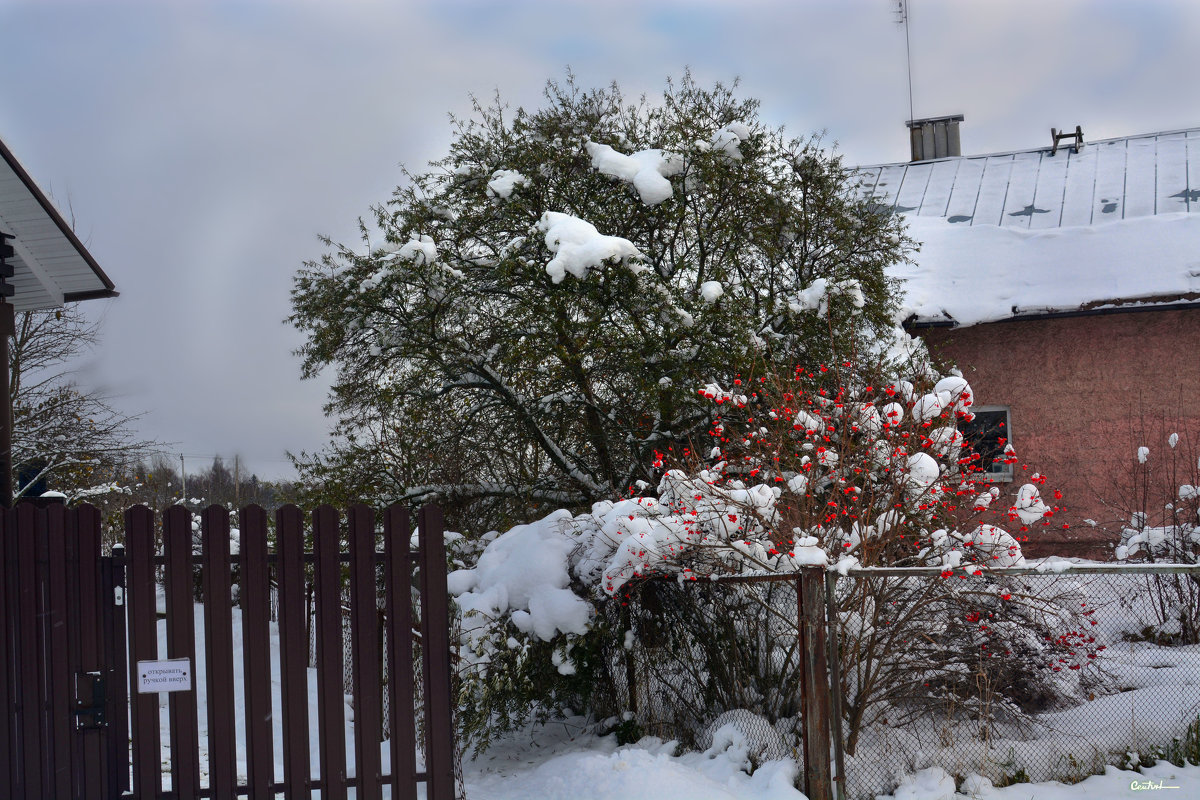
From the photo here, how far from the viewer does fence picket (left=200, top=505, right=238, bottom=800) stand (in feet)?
18.0

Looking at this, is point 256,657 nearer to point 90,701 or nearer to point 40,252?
point 90,701

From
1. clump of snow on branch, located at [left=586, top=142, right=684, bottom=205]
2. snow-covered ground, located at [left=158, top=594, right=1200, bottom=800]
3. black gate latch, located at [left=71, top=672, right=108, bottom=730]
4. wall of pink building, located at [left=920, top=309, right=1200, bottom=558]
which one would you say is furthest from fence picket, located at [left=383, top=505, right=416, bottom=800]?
→ wall of pink building, located at [left=920, top=309, right=1200, bottom=558]

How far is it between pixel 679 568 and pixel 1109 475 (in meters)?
9.89

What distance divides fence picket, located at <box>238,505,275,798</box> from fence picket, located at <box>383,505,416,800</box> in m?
0.64

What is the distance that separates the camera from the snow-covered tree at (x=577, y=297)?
398 inches

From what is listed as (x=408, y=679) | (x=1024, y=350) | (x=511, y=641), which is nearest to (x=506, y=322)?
(x=511, y=641)

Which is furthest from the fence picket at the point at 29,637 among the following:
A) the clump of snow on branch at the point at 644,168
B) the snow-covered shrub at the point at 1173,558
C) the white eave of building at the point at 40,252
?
the snow-covered shrub at the point at 1173,558

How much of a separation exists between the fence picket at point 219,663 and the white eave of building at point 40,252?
14.9 ft

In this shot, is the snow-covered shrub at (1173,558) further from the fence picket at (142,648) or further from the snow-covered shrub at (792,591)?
the fence picket at (142,648)

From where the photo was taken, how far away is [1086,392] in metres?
14.3

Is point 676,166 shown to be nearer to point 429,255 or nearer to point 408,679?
point 429,255

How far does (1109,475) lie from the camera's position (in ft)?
45.9

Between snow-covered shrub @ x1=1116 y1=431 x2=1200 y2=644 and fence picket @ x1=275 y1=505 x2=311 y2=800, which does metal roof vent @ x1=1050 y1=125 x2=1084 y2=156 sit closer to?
snow-covered shrub @ x1=1116 y1=431 x2=1200 y2=644

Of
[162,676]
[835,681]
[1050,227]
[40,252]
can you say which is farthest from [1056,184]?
[162,676]
